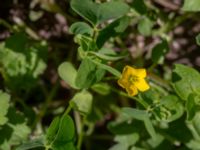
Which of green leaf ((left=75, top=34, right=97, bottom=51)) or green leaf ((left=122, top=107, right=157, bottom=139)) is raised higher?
green leaf ((left=75, top=34, right=97, bottom=51))

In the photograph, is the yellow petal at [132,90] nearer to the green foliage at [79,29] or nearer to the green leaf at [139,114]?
the green leaf at [139,114]

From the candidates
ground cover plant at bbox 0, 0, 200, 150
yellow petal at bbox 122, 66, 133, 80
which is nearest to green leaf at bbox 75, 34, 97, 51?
ground cover plant at bbox 0, 0, 200, 150

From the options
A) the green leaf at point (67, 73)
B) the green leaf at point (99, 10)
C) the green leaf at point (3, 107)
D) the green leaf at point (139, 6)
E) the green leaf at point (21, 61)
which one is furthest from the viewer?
the green leaf at point (21, 61)

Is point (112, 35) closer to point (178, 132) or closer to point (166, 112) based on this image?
point (166, 112)

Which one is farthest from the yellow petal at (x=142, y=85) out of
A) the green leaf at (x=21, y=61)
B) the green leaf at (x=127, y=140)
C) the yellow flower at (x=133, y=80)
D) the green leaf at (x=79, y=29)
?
the green leaf at (x=21, y=61)

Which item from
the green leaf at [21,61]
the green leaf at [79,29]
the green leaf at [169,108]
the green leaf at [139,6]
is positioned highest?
the green leaf at [79,29]

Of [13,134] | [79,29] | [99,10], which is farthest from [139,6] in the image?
[13,134]

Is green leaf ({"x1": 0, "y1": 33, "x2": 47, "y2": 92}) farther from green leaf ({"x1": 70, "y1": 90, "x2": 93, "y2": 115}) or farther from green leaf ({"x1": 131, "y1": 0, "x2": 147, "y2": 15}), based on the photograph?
green leaf ({"x1": 131, "y1": 0, "x2": 147, "y2": 15})
